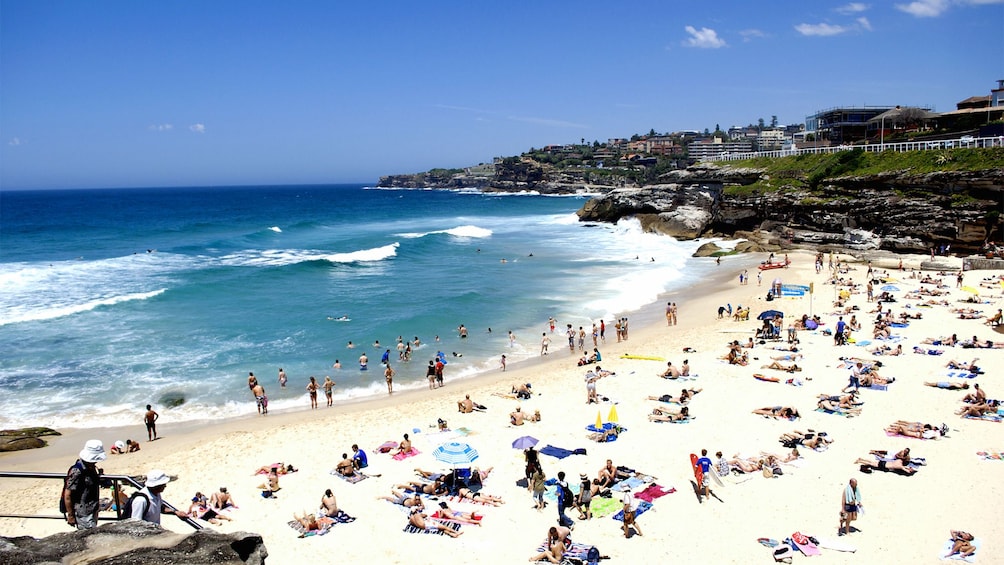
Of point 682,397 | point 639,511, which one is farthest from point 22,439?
point 682,397

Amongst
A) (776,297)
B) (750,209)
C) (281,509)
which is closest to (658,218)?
(750,209)

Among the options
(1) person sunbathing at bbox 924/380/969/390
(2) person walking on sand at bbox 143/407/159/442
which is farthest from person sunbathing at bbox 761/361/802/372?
(2) person walking on sand at bbox 143/407/159/442

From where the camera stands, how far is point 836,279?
30.1 m

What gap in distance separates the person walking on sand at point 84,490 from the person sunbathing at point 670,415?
11.9 metres

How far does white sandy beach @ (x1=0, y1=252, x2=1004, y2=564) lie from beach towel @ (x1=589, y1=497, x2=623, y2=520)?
0.18 metres

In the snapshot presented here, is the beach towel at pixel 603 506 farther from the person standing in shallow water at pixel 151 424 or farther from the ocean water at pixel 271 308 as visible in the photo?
the person standing in shallow water at pixel 151 424

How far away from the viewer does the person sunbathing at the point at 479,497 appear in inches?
445

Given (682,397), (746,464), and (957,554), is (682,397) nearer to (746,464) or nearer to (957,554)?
(746,464)

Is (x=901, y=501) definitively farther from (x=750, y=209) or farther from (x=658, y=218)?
(x=658, y=218)

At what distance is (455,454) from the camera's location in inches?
499

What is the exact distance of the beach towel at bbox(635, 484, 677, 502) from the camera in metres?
11.1

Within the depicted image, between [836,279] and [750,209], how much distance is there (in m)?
19.2

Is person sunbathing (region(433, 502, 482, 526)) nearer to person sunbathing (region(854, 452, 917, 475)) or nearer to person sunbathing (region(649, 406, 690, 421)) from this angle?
person sunbathing (region(649, 406, 690, 421))

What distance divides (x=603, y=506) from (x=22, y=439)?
14.1m
